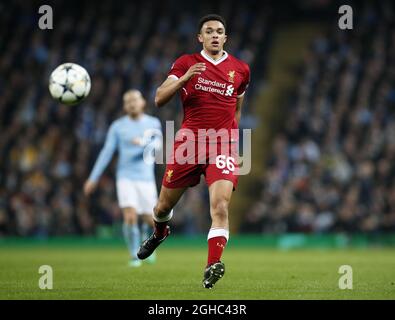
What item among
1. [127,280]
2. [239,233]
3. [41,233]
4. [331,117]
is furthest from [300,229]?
[127,280]

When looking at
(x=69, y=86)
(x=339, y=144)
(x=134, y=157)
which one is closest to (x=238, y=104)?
(x=69, y=86)

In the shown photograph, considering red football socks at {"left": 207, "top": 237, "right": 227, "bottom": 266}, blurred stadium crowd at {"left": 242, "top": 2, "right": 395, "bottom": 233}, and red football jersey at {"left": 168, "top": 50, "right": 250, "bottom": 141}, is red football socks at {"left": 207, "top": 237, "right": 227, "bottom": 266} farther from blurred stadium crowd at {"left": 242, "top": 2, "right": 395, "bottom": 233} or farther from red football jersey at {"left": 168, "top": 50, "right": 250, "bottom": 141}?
blurred stadium crowd at {"left": 242, "top": 2, "right": 395, "bottom": 233}

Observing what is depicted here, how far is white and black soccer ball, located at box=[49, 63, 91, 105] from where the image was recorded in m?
11.0

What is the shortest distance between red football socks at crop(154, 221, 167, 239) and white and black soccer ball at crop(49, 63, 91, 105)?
7.48 ft

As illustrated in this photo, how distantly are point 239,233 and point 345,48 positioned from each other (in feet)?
21.0

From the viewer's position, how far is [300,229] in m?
20.2

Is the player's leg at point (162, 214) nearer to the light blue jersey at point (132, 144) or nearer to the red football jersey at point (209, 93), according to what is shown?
the red football jersey at point (209, 93)

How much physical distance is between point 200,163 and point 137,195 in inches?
183

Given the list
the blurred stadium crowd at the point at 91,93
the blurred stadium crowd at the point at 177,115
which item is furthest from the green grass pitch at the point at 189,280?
the blurred stadium crowd at the point at 91,93

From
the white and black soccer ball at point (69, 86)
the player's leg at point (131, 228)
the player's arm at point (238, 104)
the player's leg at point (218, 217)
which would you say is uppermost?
the white and black soccer ball at point (69, 86)

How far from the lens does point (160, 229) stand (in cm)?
988

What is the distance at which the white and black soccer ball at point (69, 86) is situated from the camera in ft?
36.2

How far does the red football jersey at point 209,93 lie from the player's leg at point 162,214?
2.42 ft

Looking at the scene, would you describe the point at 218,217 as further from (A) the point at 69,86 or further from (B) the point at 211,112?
(A) the point at 69,86
